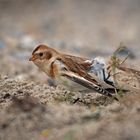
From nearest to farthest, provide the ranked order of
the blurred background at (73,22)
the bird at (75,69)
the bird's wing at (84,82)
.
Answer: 1. the bird's wing at (84,82)
2. the bird at (75,69)
3. the blurred background at (73,22)

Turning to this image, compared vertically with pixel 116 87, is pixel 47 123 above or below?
below

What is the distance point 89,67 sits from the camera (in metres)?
7.25

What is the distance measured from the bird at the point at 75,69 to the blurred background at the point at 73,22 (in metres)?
8.10

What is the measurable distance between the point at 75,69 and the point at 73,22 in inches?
516

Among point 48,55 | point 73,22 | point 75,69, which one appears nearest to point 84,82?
point 75,69

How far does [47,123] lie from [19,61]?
268 inches

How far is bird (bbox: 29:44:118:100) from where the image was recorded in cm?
697

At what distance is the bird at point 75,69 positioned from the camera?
697 centimetres

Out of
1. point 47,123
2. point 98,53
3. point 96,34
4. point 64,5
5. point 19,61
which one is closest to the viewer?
point 47,123

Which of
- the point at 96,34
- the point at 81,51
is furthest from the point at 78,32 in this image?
the point at 81,51

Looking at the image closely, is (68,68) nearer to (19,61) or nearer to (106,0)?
(19,61)

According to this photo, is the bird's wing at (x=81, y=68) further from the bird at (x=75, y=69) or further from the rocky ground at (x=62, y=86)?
the rocky ground at (x=62, y=86)

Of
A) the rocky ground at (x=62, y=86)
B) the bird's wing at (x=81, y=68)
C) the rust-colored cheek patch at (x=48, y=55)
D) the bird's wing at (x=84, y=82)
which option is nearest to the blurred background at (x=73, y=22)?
the rocky ground at (x=62, y=86)

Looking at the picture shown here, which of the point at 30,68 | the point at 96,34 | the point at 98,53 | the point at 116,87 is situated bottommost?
the point at 116,87
